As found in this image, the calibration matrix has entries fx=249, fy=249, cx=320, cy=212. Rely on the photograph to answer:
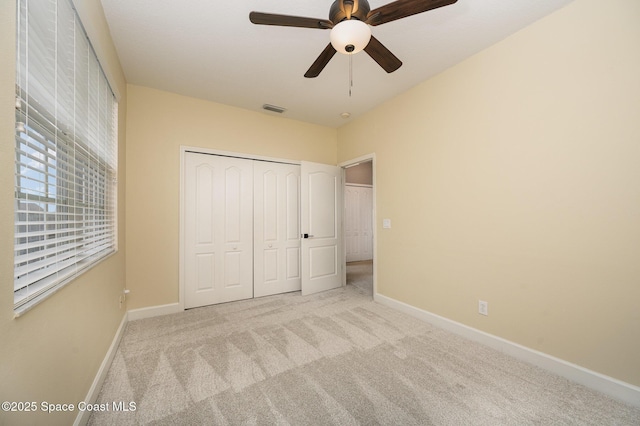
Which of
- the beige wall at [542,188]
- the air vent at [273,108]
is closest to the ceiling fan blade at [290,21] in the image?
the beige wall at [542,188]

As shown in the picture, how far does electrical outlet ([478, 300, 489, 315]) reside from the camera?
2363mm

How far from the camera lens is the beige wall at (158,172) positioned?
2.95 meters

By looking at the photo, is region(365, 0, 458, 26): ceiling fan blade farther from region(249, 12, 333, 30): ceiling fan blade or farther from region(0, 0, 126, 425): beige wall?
region(0, 0, 126, 425): beige wall

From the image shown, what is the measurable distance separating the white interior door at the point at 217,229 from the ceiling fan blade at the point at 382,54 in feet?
→ 7.97

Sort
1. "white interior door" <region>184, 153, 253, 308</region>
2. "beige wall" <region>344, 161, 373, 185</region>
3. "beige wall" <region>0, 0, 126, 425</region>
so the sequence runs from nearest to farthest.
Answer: "beige wall" <region>0, 0, 126, 425</region>, "white interior door" <region>184, 153, 253, 308</region>, "beige wall" <region>344, 161, 373, 185</region>

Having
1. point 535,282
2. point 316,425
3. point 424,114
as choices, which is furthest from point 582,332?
point 424,114

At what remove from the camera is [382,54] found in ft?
5.79

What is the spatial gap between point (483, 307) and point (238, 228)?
10.1ft

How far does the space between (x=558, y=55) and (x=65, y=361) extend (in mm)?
3744

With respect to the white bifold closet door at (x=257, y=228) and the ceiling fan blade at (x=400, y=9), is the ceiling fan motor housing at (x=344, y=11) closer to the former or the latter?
the ceiling fan blade at (x=400, y=9)

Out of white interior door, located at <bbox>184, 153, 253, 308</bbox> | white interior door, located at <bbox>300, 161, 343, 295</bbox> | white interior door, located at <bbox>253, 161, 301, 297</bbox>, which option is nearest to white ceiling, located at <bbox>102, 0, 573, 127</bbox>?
white interior door, located at <bbox>184, 153, 253, 308</bbox>

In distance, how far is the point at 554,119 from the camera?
196cm

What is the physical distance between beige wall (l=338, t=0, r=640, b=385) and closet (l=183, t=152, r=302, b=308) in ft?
6.36

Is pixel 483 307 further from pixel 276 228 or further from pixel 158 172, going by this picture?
pixel 158 172
